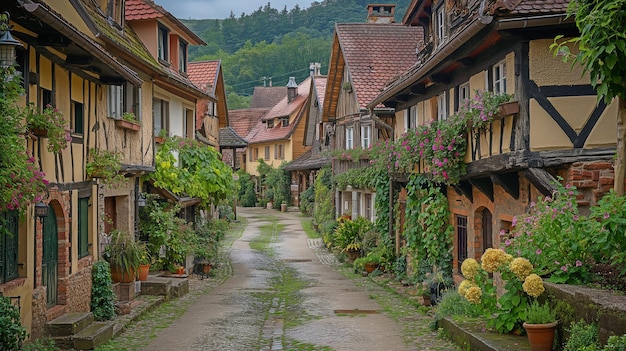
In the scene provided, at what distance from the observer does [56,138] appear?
1073 cm

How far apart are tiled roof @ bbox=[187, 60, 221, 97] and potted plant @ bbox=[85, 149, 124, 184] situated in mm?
18187

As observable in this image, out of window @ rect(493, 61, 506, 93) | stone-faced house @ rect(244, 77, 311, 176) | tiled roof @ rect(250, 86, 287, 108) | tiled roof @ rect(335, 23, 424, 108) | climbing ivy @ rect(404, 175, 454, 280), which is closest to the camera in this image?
window @ rect(493, 61, 506, 93)

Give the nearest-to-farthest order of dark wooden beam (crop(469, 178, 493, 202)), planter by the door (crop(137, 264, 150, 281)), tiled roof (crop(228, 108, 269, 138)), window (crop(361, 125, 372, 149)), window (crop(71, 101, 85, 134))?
window (crop(71, 101, 85, 134))
dark wooden beam (crop(469, 178, 493, 202))
planter by the door (crop(137, 264, 150, 281))
window (crop(361, 125, 372, 149))
tiled roof (crop(228, 108, 269, 138))

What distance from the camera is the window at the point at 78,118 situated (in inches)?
542

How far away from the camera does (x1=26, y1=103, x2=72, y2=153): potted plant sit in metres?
10.3

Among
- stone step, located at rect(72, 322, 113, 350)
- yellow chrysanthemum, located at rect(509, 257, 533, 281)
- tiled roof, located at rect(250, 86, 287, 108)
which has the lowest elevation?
stone step, located at rect(72, 322, 113, 350)

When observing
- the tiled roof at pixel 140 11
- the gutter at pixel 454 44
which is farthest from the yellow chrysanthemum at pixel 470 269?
the tiled roof at pixel 140 11

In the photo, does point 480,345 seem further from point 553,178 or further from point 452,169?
point 452,169

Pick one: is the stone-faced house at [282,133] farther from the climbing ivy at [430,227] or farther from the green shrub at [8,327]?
the green shrub at [8,327]

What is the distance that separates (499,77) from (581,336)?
5913 mm

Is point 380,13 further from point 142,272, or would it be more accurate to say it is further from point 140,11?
point 142,272

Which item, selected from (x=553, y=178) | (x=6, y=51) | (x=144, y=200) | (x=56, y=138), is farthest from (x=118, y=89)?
(x=553, y=178)

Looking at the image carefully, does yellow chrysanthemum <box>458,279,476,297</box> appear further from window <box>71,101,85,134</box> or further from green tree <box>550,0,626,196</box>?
window <box>71,101,85,134</box>

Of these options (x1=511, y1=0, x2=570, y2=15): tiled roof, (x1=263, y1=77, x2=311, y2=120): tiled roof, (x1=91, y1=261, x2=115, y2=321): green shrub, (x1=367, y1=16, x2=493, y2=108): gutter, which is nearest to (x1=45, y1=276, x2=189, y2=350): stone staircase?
(x1=91, y1=261, x2=115, y2=321): green shrub
